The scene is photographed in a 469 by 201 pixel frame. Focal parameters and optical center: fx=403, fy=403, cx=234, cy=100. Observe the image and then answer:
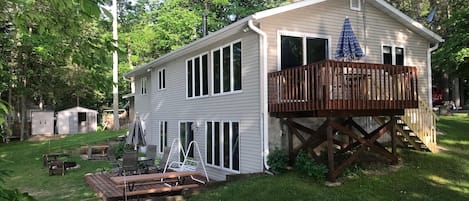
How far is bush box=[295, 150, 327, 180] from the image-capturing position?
31.3 feet

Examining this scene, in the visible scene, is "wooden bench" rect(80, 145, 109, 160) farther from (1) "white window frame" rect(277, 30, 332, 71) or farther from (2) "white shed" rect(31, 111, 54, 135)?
(2) "white shed" rect(31, 111, 54, 135)

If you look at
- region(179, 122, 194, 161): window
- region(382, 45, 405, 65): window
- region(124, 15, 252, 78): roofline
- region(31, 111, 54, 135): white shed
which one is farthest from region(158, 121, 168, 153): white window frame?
region(31, 111, 54, 135): white shed

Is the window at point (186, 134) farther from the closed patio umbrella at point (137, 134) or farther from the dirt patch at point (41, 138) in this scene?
the dirt patch at point (41, 138)

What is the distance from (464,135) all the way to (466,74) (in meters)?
3.57

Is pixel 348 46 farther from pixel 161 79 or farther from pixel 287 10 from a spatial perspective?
pixel 161 79

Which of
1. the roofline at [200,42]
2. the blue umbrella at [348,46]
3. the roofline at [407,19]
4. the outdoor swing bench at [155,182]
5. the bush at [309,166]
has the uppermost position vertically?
the roofline at [407,19]

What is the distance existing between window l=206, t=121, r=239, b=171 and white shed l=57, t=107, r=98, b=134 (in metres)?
24.4

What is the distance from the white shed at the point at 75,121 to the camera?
34.2 meters

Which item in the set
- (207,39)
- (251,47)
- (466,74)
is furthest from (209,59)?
(466,74)

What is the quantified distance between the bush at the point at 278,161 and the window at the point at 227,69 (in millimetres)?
2426

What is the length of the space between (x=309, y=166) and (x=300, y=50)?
340 centimetres

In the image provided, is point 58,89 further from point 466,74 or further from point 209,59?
point 466,74

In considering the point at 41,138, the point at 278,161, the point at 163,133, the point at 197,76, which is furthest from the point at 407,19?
the point at 41,138

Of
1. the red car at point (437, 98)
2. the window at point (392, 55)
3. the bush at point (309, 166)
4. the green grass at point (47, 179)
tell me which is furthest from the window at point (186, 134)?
the red car at point (437, 98)
